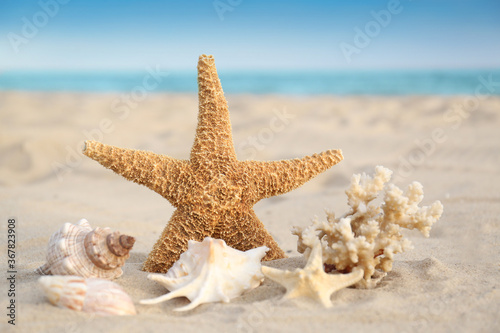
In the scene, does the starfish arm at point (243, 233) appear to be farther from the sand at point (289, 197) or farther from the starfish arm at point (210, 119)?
the starfish arm at point (210, 119)

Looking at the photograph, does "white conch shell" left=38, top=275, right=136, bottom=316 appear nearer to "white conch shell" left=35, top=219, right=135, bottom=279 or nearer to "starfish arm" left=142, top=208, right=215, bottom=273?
"white conch shell" left=35, top=219, right=135, bottom=279

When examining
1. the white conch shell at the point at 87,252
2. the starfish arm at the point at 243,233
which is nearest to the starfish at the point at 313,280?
the starfish arm at the point at 243,233

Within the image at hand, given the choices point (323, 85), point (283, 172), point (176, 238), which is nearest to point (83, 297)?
point (176, 238)

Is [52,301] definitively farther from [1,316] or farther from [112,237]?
[112,237]

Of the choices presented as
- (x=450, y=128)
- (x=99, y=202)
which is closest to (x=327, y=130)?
(x=450, y=128)

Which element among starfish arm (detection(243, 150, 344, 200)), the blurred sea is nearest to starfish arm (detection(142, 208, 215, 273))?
starfish arm (detection(243, 150, 344, 200))

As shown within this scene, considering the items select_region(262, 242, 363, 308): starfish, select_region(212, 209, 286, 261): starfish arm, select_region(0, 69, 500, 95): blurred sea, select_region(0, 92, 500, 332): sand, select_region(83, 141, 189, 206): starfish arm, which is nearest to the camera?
select_region(0, 92, 500, 332): sand

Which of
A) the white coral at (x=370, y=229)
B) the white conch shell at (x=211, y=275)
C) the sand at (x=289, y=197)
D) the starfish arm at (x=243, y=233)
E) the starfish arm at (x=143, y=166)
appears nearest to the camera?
the sand at (x=289, y=197)
